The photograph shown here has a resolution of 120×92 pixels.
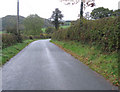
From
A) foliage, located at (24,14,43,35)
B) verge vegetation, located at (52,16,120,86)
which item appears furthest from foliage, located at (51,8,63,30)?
verge vegetation, located at (52,16,120,86)

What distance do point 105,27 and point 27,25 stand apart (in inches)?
2425

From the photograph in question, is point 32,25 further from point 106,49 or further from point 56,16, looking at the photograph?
point 106,49

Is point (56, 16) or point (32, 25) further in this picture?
point (32, 25)

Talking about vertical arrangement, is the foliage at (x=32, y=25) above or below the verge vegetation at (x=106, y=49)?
above

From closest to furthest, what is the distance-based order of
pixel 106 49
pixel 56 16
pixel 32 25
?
pixel 106 49
pixel 56 16
pixel 32 25

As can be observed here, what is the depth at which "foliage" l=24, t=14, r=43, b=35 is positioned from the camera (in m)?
68.4

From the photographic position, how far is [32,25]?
227 ft

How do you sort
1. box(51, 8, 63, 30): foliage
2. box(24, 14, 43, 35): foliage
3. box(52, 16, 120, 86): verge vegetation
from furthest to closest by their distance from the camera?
box(24, 14, 43, 35): foliage → box(51, 8, 63, 30): foliage → box(52, 16, 120, 86): verge vegetation

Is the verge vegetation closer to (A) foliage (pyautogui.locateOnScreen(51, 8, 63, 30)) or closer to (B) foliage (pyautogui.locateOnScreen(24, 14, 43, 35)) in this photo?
(A) foliage (pyautogui.locateOnScreen(51, 8, 63, 30))

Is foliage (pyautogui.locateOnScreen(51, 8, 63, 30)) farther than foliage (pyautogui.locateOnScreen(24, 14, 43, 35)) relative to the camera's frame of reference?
No

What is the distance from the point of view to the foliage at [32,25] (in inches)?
2693

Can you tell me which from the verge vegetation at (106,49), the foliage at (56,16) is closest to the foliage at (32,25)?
→ the foliage at (56,16)

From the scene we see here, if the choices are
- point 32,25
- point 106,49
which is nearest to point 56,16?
point 32,25

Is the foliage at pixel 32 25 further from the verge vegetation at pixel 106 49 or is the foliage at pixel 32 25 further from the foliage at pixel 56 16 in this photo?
the verge vegetation at pixel 106 49
